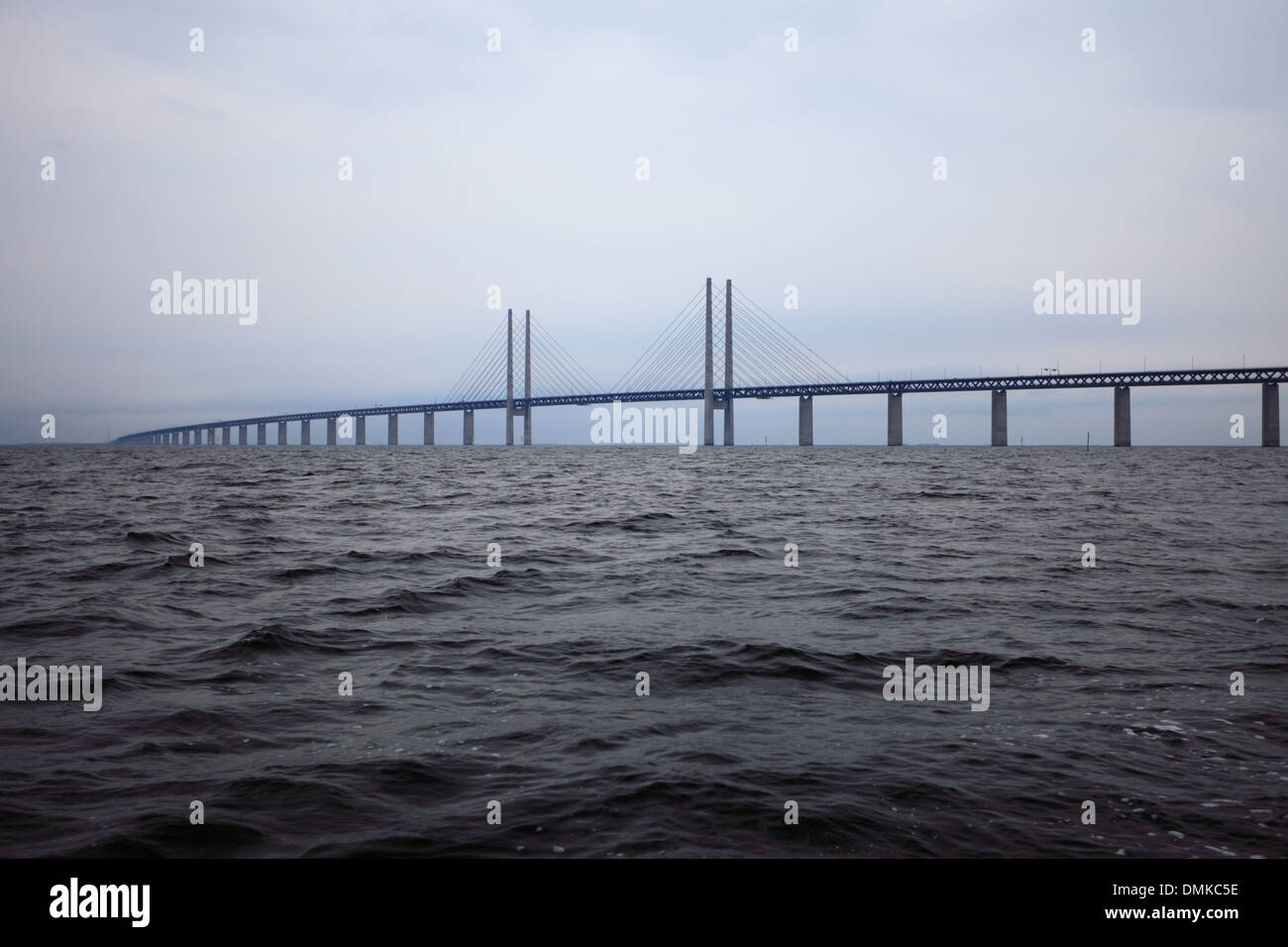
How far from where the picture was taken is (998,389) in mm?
140125

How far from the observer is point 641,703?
297 inches

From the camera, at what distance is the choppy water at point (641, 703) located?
5.14 meters

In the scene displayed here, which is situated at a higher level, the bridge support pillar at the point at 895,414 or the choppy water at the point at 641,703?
the bridge support pillar at the point at 895,414

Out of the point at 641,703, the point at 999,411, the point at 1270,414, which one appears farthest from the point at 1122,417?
the point at 641,703

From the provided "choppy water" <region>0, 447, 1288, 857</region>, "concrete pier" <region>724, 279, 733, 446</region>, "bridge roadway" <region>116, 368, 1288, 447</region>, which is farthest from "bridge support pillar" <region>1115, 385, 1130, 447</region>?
"choppy water" <region>0, 447, 1288, 857</region>

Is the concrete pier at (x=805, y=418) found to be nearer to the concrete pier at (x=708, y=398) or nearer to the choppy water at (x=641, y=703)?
the concrete pier at (x=708, y=398)

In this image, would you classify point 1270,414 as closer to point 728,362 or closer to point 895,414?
point 895,414

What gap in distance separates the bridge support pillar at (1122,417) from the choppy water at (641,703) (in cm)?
13427

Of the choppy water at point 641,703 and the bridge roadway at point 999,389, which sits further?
the bridge roadway at point 999,389

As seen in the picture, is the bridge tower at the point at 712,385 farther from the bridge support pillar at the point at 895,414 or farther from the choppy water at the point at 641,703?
the choppy water at the point at 641,703

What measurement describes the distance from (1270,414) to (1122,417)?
2174 centimetres

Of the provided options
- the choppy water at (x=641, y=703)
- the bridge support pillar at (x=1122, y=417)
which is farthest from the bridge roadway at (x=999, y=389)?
the choppy water at (x=641, y=703)
